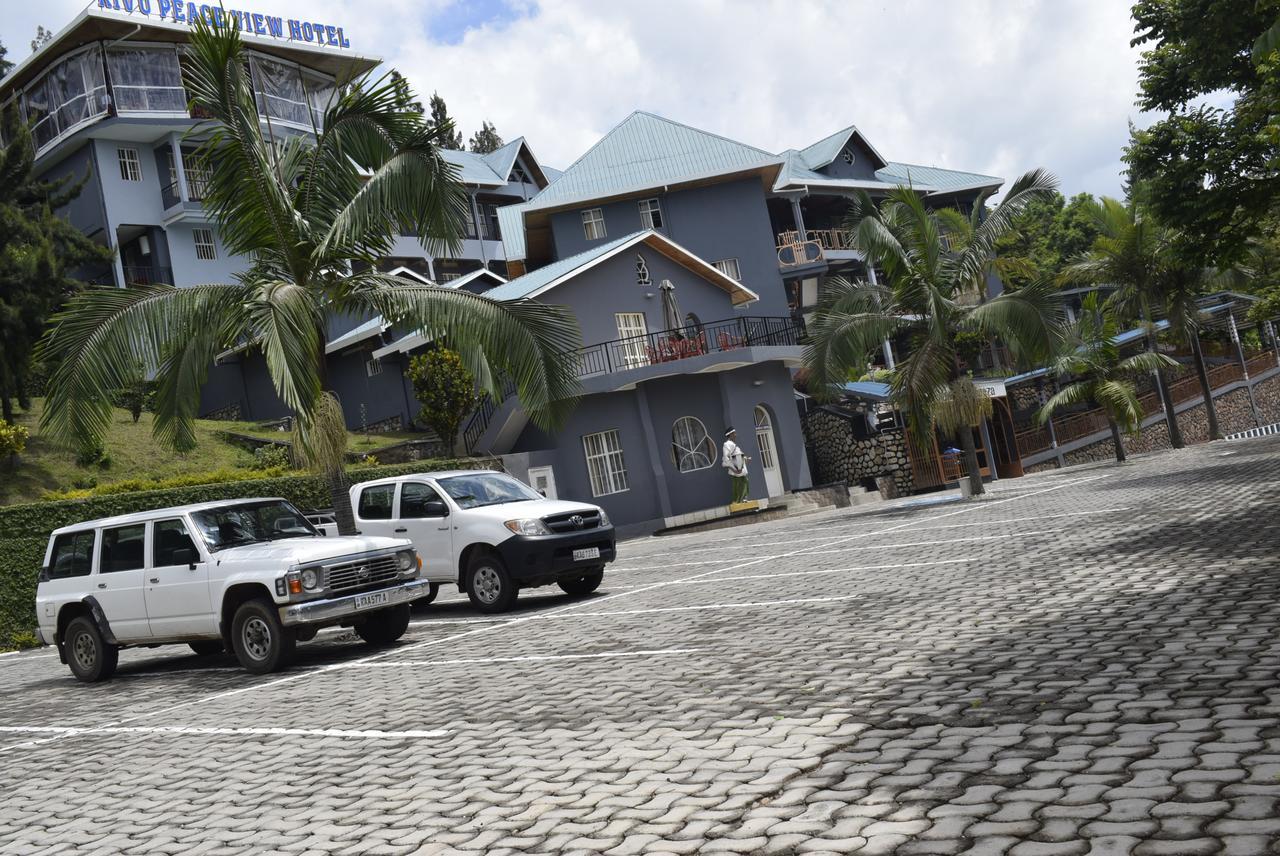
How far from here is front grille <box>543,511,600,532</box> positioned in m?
14.0

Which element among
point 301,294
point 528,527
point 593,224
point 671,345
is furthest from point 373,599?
point 593,224

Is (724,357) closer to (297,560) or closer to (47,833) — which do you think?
(297,560)

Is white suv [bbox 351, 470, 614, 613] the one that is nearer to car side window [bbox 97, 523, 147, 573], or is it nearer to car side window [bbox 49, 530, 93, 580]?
car side window [bbox 97, 523, 147, 573]

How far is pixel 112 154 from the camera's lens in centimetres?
3844

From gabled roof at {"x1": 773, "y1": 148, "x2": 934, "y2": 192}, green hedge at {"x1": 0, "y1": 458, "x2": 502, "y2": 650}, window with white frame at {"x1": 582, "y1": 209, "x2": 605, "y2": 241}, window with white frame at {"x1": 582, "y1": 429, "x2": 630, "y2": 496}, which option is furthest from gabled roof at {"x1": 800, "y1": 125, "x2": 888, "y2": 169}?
green hedge at {"x1": 0, "y1": 458, "x2": 502, "y2": 650}

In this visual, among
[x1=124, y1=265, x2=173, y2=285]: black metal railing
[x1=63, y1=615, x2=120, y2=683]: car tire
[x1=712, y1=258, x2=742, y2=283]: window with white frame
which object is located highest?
[x1=124, y1=265, x2=173, y2=285]: black metal railing

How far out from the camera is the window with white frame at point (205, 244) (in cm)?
4022

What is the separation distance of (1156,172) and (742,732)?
19.9 metres

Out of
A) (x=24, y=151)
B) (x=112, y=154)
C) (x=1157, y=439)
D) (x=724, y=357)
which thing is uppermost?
(x=112, y=154)

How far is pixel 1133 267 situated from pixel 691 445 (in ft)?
46.4

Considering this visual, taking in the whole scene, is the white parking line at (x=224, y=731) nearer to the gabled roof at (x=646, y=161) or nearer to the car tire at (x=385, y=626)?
the car tire at (x=385, y=626)

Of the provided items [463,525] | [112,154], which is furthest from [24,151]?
[463,525]

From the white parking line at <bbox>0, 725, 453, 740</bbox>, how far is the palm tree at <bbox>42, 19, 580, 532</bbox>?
14.8ft

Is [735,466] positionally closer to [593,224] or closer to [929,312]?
[929,312]
